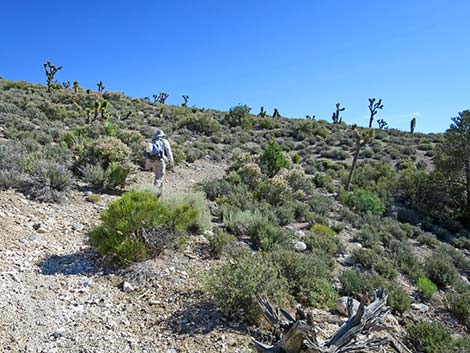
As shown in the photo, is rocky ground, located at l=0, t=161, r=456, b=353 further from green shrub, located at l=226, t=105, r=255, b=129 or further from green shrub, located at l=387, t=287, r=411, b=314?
green shrub, located at l=226, t=105, r=255, b=129

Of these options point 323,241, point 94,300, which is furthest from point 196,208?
point 323,241

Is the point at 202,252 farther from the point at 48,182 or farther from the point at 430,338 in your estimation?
the point at 48,182

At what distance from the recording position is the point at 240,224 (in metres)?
7.77

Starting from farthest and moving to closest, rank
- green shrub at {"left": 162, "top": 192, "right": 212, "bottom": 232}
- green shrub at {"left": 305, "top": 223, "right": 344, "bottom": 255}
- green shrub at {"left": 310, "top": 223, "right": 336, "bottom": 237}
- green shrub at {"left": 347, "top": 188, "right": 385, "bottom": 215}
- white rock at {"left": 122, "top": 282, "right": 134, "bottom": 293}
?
green shrub at {"left": 347, "top": 188, "right": 385, "bottom": 215} → green shrub at {"left": 310, "top": 223, "right": 336, "bottom": 237} → green shrub at {"left": 305, "top": 223, "right": 344, "bottom": 255} → green shrub at {"left": 162, "top": 192, "right": 212, "bottom": 232} → white rock at {"left": 122, "top": 282, "right": 134, "bottom": 293}

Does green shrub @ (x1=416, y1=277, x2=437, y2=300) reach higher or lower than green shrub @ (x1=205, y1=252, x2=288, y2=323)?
lower

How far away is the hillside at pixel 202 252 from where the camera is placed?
4.14 metres

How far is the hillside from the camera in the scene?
4141 mm

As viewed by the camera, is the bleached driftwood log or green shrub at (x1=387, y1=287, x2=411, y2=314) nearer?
the bleached driftwood log

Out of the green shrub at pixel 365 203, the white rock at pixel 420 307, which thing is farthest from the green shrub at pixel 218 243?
the green shrub at pixel 365 203

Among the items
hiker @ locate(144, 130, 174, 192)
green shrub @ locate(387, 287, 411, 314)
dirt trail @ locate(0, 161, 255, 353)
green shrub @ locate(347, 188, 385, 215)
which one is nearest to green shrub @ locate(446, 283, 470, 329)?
green shrub @ locate(387, 287, 411, 314)

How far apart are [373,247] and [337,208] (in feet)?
11.1

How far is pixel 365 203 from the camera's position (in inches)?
522

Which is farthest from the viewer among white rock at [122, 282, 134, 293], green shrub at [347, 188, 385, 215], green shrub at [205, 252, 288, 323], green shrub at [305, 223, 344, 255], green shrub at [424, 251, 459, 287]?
green shrub at [347, 188, 385, 215]

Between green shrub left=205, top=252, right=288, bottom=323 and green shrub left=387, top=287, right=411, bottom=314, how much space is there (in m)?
2.84
